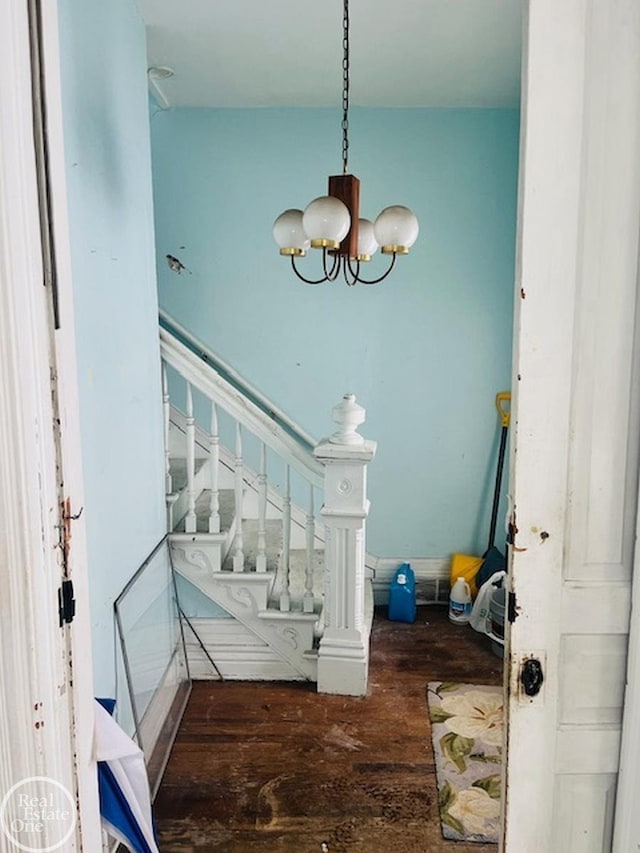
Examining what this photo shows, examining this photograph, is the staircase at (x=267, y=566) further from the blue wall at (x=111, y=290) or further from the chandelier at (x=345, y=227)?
the chandelier at (x=345, y=227)

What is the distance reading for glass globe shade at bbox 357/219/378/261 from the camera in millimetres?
2430

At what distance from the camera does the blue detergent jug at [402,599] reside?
10.9ft

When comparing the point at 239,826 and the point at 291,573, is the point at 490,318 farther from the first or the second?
the point at 239,826

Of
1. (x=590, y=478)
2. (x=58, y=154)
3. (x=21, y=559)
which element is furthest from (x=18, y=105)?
(x=590, y=478)

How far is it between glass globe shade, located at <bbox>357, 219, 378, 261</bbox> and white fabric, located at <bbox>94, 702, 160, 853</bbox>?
182cm

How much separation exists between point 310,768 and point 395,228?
2.00 m

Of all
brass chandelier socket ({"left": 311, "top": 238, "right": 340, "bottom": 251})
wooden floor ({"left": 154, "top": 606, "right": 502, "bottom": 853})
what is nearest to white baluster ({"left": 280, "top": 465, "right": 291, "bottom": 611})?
wooden floor ({"left": 154, "top": 606, "right": 502, "bottom": 853})

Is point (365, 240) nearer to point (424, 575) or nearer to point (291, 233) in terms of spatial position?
point (291, 233)

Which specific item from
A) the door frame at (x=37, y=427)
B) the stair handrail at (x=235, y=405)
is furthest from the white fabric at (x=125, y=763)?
the stair handrail at (x=235, y=405)

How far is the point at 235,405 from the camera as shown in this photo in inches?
105

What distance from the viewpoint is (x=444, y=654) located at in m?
2.99

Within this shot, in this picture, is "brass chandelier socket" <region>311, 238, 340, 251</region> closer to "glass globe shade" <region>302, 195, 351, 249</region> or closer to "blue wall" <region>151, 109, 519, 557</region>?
"glass globe shade" <region>302, 195, 351, 249</region>

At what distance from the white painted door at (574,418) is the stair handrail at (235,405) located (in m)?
1.75

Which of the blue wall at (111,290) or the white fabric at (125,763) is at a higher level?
the blue wall at (111,290)
